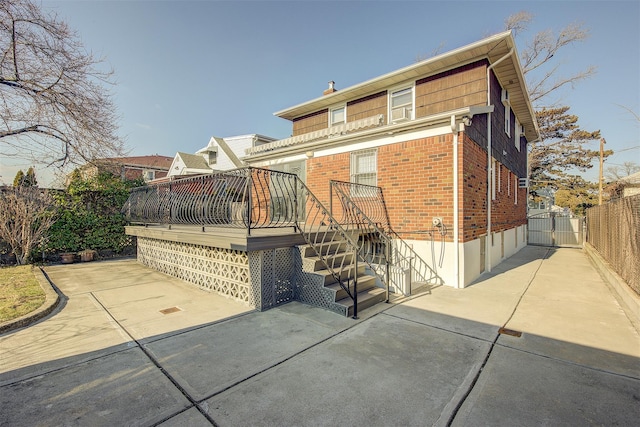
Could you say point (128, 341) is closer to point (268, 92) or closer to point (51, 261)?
point (51, 261)

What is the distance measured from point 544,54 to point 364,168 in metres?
19.0

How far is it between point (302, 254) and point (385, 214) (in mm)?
3042

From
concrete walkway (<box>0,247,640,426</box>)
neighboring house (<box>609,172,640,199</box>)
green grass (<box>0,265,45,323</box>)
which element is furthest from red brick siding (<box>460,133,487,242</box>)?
neighboring house (<box>609,172,640,199</box>)

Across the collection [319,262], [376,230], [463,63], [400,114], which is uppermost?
[463,63]

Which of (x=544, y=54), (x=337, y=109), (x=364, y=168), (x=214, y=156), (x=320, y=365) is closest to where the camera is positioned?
(x=320, y=365)

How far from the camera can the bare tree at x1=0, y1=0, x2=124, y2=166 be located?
7.98m

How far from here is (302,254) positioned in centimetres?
496

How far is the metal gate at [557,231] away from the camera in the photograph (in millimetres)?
14739

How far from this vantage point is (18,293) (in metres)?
5.06

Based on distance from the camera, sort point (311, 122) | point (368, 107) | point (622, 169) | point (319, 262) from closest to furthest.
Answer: point (319, 262) → point (368, 107) → point (311, 122) → point (622, 169)

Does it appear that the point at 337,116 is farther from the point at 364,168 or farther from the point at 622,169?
the point at 622,169

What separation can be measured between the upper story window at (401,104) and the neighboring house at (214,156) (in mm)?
17397

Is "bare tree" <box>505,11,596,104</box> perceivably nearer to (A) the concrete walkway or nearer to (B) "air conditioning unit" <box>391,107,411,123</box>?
(B) "air conditioning unit" <box>391,107,411,123</box>

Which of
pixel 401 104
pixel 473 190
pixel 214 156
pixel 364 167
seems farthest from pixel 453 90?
pixel 214 156
